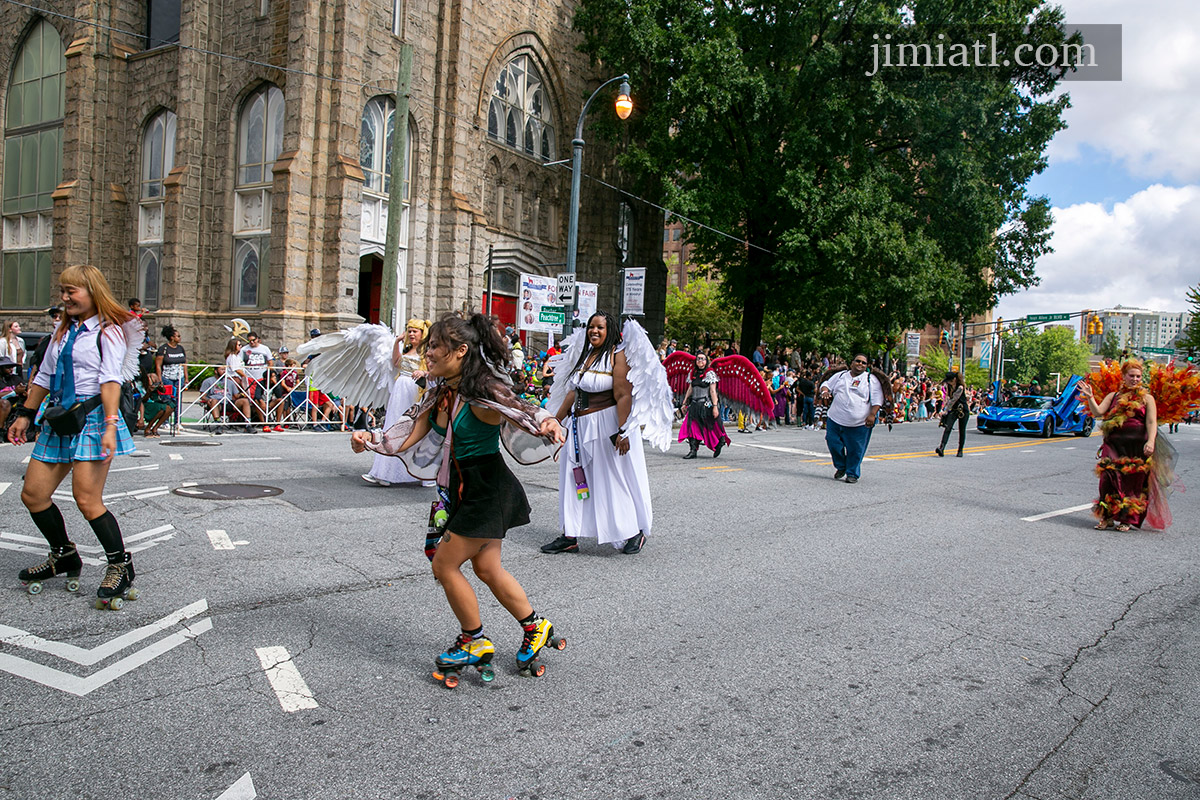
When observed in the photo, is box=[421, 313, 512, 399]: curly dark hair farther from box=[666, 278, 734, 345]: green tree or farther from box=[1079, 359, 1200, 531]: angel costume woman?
box=[666, 278, 734, 345]: green tree

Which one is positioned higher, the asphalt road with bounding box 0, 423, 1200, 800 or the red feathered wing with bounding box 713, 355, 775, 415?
the red feathered wing with bounding box 713, 355, 775, 415

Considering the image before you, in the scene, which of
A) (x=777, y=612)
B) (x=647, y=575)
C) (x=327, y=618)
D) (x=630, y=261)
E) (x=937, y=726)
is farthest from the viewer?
(x=630, y=261)

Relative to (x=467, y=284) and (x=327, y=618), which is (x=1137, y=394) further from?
(x=467, y=284)

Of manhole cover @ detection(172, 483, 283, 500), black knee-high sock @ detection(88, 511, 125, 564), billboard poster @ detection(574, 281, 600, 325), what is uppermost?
billboard poster @ detection(574, 281, 600, 325)

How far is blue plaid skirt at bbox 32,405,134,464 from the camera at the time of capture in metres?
4.70

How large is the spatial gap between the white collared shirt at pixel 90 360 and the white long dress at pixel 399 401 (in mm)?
3963

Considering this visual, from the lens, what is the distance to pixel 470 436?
4.01m

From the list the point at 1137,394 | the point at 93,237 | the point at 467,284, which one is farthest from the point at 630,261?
the point at 1137,394

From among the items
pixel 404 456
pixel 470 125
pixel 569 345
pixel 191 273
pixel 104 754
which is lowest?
pixel 104 754

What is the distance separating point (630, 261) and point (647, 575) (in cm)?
2963

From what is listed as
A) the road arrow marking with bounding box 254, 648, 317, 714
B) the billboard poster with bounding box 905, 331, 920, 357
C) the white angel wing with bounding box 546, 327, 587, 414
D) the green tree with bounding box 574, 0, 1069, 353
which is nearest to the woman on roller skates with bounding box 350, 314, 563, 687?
the road arrow marking with bounding box 254, 648, 317, 714

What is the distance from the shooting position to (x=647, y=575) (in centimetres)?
609

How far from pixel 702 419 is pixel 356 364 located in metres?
6.45

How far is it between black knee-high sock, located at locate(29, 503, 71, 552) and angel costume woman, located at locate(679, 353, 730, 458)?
9.85 meters
